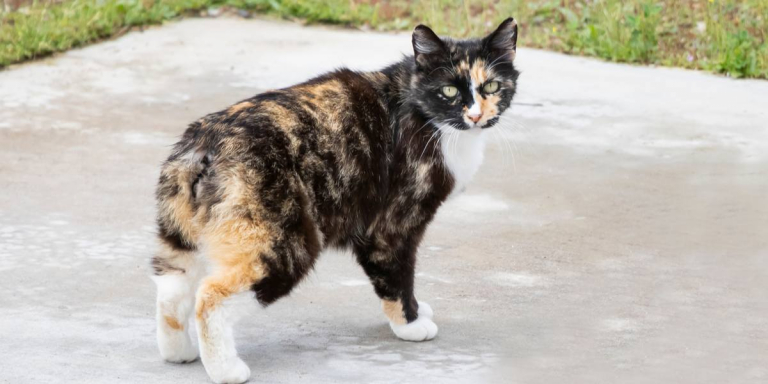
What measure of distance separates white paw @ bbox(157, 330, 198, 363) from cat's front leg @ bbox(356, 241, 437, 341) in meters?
0.75

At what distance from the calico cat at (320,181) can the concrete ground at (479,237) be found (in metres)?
0.31

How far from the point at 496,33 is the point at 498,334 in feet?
3.94

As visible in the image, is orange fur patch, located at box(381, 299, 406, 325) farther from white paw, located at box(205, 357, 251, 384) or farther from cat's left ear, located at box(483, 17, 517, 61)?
cat's left ear, located at box(483, 17, 517, 61)

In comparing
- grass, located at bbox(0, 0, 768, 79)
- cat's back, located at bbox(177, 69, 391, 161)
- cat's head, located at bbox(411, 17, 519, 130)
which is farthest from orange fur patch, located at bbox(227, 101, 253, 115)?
grass, located at bbox(0, 0, 768, 79)

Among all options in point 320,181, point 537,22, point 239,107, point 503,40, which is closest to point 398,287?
point 320,181

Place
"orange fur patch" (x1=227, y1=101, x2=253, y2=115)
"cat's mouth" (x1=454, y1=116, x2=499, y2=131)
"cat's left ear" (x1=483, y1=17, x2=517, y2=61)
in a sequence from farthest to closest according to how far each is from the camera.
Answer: "cat's left ear" (x1=483, y1=17, x2=517, y2=61) → "cat's mouth" (x1=454, y1=116, x2=499, y2=131) → "orange fur patch" (x1=227, y1=101, x2=253, y2=115)

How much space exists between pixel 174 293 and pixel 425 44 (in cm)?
138

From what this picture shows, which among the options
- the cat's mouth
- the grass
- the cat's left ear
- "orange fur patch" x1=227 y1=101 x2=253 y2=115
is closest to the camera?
"orange fur patch" x1=227 y1=101 x2=253 y2=115

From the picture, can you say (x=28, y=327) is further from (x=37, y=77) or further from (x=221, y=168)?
(x=37, y=77)

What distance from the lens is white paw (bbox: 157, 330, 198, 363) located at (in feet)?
13.2

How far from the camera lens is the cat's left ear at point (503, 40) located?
14.6ft

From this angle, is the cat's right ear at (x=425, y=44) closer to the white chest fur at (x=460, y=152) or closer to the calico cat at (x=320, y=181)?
the calico cat at (x=320, y=181)

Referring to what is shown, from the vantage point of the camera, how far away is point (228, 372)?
152 inches

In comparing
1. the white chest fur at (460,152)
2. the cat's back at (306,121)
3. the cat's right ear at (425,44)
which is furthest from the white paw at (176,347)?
the cat's right ear at (425,44)
